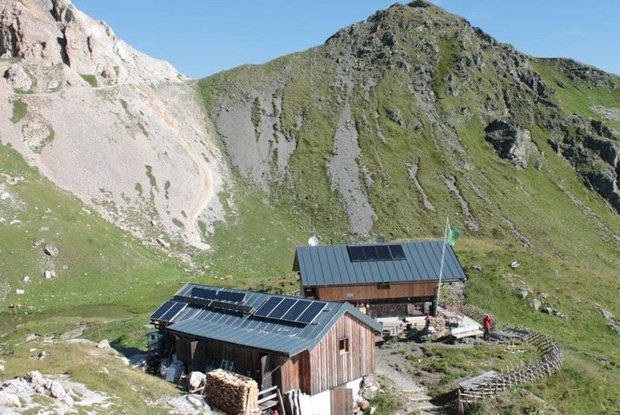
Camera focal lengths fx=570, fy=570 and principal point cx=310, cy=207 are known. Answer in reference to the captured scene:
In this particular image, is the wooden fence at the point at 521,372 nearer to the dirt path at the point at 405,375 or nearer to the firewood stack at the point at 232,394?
the dirt path at the point at 405,375

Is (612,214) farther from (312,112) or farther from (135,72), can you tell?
(135,72)

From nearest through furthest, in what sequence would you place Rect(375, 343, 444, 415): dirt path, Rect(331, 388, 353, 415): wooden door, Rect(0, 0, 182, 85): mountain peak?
Rect(331, 388, 353, 415): wooden door, Rect(375, 343, 444, 415): dirt path, Rect(0, 0, 182, 85): mountain peak

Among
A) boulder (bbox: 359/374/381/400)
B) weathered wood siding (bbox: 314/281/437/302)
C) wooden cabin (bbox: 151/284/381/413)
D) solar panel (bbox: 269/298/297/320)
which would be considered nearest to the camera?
wooden cabin (bbox: 151/284/381/413)

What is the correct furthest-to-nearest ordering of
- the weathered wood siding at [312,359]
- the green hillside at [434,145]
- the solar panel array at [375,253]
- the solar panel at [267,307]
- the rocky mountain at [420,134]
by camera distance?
1. the rocky mountain at [420,134]
2. the green hillside at [434,145]
3. the solar panel array at [375,253]
4. the solar panel at [267,307]
5. the weathered wood siding at [312,359]

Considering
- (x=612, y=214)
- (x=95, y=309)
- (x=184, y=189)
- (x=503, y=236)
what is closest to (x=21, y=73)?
(x=184, y=189)

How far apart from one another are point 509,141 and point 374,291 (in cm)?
10330

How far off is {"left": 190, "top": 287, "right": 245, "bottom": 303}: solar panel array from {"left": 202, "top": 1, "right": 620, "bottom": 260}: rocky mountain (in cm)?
5955

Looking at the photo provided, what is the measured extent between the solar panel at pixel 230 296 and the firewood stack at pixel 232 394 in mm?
7363

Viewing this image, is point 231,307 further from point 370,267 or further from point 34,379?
point 370,267

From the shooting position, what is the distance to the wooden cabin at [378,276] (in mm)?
43844

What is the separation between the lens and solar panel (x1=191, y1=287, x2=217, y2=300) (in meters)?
36.4

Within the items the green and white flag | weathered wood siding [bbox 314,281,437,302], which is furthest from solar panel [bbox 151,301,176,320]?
the green and white flag

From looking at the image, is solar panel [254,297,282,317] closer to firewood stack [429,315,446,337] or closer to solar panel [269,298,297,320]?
solar panel [269,298,297,320]

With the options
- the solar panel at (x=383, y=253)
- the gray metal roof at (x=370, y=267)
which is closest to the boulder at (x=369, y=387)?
the gray metal roof at (x=370, y=267)
